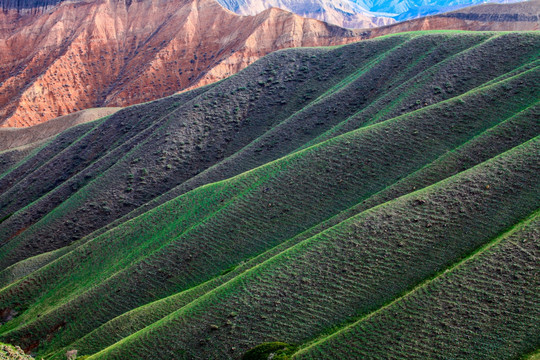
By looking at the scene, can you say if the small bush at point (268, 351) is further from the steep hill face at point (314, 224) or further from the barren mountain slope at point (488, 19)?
the barren mountain slope at point (488, 19)

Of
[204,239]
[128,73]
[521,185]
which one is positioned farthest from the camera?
[128,73]

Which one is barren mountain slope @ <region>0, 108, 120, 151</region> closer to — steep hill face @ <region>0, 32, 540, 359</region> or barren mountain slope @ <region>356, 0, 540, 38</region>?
steep hill face @ <region>0, 32, 540, 359</region>

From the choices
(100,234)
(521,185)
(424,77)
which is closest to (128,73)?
(100,234)

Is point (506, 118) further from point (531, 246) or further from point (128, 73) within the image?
point (128, 73)

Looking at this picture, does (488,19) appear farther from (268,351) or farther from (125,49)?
(268,351)

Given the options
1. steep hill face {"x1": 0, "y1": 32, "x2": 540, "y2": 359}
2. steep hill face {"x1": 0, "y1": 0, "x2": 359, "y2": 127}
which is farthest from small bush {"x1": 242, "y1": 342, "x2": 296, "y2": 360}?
steep hill face {"x1": 0, "y1": 0, "x2": 359, "y2": 127}
